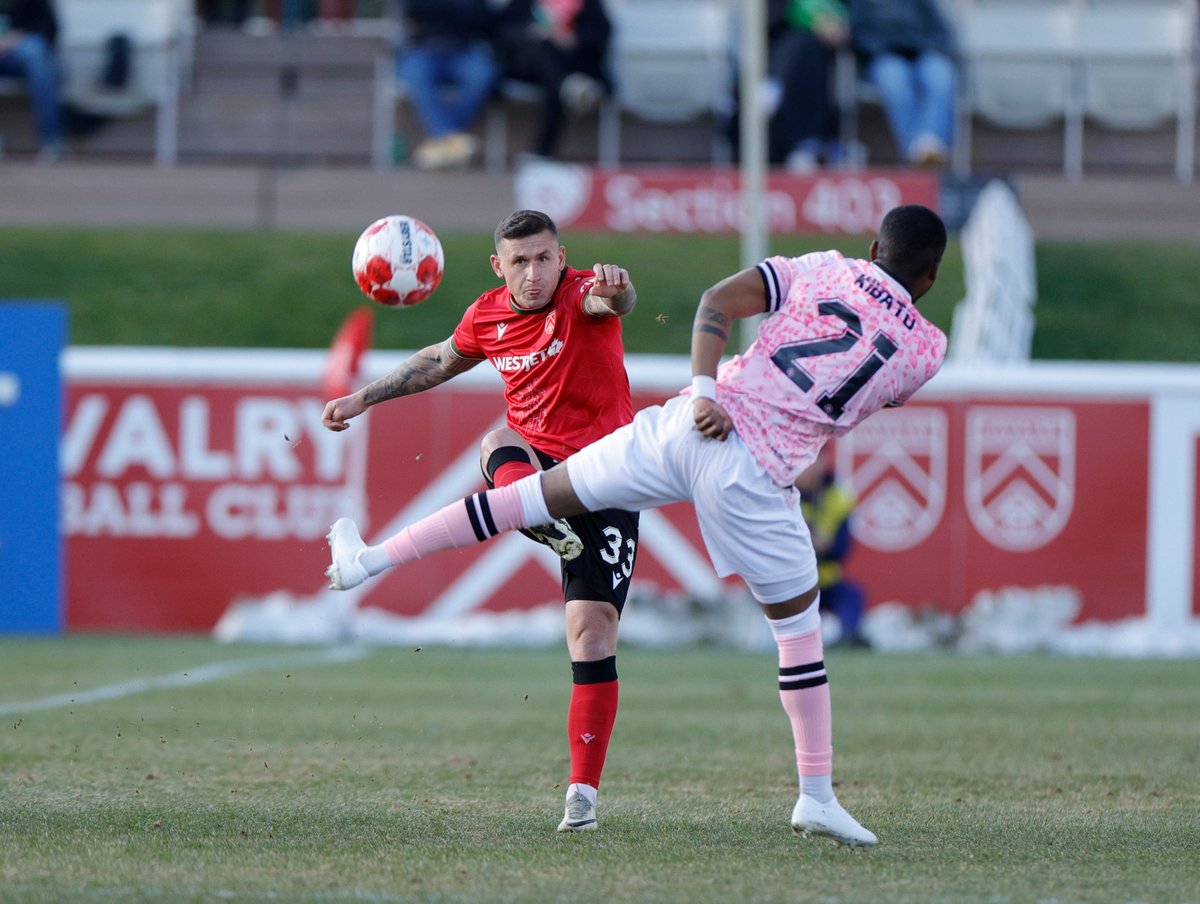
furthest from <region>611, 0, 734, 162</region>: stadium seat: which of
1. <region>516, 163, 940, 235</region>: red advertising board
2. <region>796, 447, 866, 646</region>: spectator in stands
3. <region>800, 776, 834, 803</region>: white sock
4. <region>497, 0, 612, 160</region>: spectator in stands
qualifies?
<region>800, 776, 834, 803</region>: white sock

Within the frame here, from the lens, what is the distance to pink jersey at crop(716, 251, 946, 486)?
533 centimetres

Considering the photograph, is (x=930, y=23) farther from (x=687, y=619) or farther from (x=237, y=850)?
(x=237, y=850)

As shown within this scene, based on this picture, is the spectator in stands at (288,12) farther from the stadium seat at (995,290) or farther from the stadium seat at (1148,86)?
the stadium seat at (1148,86)

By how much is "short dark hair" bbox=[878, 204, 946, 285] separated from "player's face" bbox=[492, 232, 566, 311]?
1034 mm

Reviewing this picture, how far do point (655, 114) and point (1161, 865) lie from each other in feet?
59.7

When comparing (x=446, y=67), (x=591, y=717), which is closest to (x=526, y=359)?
(x=591, y=717)

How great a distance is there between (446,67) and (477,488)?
7.57m

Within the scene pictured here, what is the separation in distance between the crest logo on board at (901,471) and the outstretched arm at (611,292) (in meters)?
9.93

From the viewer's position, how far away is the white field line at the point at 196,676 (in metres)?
9.45

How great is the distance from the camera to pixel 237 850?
16.5ft

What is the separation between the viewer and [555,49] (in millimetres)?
20750

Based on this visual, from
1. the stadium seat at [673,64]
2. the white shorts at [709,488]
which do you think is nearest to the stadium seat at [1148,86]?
the stadium seat at [673,64]

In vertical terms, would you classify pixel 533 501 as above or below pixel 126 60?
below

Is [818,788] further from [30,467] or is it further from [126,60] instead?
[126,60]
